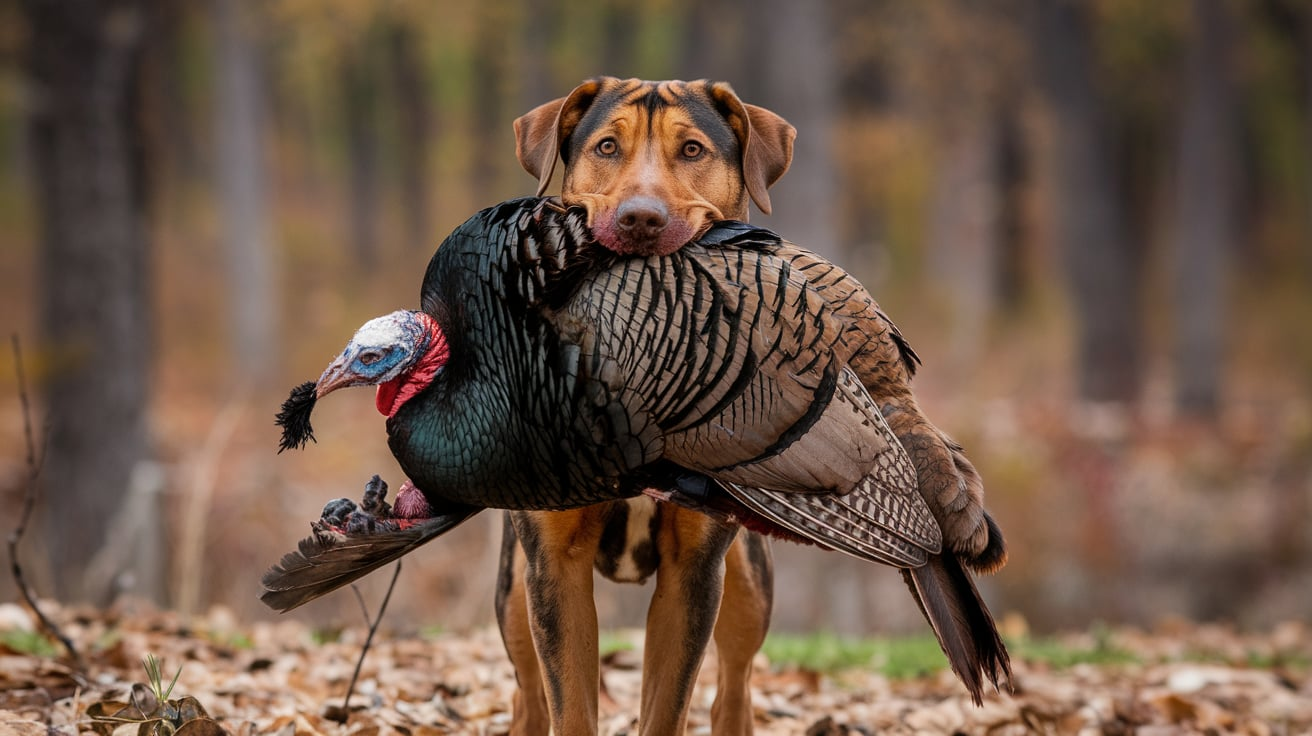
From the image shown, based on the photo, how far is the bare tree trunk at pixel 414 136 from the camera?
105ft

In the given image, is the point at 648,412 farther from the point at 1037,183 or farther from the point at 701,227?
the point at 1037,183

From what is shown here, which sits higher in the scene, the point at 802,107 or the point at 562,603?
the point at 802,107

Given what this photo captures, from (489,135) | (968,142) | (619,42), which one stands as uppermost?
(489,135)

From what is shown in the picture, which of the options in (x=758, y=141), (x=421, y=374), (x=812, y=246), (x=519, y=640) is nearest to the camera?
(x=421, y=374)

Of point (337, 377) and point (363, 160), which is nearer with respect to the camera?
point (337, 377)

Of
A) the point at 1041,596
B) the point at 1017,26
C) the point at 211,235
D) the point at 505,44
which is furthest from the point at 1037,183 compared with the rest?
the point at 211,235

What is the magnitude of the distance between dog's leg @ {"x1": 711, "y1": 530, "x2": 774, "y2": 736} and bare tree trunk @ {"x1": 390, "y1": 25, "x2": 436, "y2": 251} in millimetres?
28139

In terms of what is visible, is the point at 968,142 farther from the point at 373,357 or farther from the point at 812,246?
the point at 373,357

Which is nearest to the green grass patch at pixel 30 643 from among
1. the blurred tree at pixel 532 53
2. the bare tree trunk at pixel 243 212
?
the bare tree trunk at pixel 243 212

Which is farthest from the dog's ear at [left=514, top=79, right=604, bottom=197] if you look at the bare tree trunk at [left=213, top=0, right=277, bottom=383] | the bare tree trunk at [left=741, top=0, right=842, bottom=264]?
the bare tree trunk at [left=213, top=0, right=277, bottom=383]

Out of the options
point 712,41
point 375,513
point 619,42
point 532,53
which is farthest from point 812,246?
point 619,42

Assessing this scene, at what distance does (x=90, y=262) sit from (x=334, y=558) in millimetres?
7299

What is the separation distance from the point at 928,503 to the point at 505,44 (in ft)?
81.7

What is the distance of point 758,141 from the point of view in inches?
163
